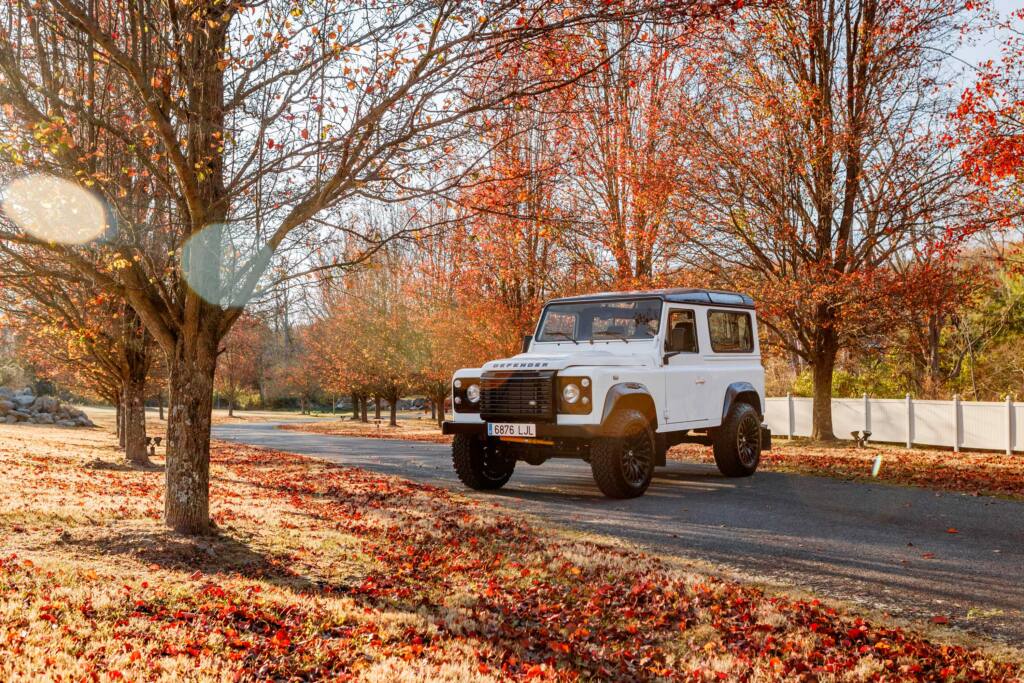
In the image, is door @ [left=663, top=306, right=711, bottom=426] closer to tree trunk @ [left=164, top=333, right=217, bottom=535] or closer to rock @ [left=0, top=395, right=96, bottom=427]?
tree trunk @ [left=164, top=333, right=217, bottom=535]

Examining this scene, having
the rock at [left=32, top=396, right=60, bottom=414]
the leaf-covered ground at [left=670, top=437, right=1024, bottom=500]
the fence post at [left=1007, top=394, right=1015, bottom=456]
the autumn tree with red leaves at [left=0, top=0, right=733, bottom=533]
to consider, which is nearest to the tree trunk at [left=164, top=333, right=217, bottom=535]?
the autumn tree with red leaves at [left=0, top=0, right=733, bottom=533]

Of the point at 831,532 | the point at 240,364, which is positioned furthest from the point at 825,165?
the point at 240,364

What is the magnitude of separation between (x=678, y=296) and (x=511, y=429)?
9.77ft

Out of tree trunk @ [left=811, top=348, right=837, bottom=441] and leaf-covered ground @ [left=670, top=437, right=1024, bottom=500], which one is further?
tree trunk @ [left=811, top=348, right=837, bottom=441]

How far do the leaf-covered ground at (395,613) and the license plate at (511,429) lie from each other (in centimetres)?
151

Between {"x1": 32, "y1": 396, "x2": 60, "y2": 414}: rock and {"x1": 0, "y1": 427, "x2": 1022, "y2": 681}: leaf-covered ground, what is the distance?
109 ft

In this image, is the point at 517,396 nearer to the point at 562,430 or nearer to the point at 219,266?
the point at 562,430

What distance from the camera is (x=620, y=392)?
931cm

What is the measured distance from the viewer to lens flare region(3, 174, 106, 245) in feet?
24.9

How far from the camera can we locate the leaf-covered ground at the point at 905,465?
1150 centimetres

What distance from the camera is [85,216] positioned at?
25.1 ft

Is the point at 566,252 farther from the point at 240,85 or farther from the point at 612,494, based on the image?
the point at 240,85

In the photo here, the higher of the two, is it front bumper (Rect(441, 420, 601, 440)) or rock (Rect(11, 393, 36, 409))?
front bumper (Rect(441, 420, 601, 440))

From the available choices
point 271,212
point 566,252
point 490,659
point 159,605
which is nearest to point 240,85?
point 271,212
